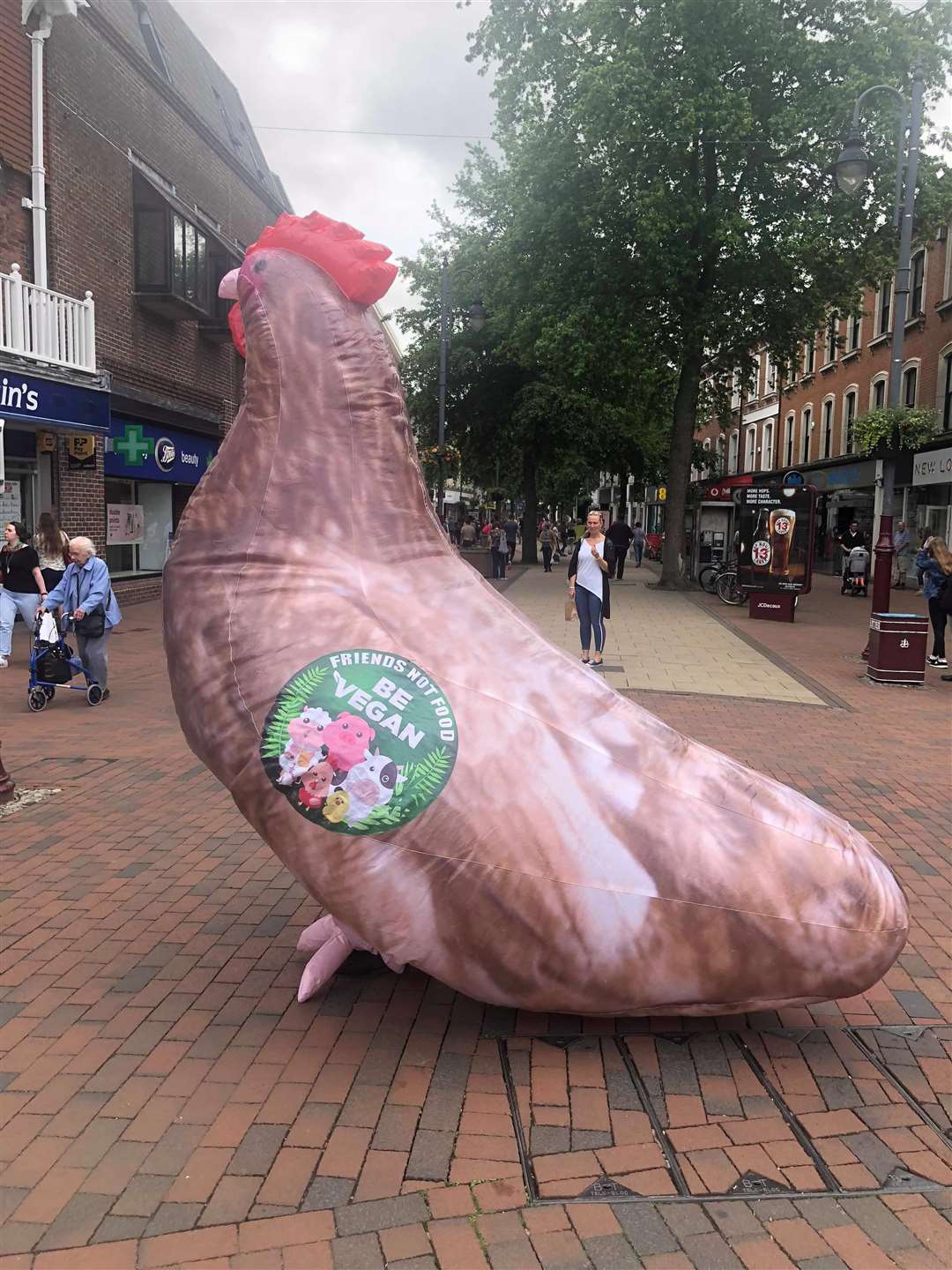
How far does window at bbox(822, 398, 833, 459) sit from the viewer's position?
37250 mm

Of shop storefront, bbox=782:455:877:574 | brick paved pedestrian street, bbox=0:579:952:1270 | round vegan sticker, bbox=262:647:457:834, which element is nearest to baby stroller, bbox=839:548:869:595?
shop storefront, bbox=782:455:877:574

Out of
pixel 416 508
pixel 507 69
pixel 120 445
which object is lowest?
pixel 416 508

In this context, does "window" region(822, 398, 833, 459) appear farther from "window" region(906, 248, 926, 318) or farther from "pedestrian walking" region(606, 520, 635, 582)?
"pedestrian walking" region(606, 520, 635, 582)

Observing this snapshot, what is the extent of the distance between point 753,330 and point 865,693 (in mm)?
14566

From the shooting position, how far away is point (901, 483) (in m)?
29.2

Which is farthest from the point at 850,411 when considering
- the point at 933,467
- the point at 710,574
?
the point at 710,574

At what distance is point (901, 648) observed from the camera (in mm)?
11391

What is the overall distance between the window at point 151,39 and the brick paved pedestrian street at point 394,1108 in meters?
19.9

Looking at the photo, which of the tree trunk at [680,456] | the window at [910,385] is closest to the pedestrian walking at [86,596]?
the tree trunk at [680,456]

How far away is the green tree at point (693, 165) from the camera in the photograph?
18750mm

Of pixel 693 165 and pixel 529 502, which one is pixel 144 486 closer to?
pixel 693 165

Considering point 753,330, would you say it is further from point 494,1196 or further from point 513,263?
point 494,1196

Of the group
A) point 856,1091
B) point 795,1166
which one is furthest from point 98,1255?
point 856,1091

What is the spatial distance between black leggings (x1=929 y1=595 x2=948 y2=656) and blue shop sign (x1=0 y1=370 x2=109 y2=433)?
12.7 m
